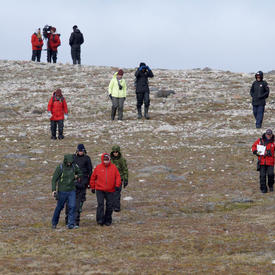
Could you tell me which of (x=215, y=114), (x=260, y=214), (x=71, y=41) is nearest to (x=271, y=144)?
(x=260, y=214)

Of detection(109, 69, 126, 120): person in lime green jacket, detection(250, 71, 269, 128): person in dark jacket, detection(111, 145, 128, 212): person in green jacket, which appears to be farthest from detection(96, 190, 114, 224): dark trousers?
detection(109, 69, 126, 120): person in lime green jacket

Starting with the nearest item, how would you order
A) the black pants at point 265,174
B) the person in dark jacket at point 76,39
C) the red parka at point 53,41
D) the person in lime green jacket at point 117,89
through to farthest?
1. the black pants at point 265,174
2. the person in lime green jacket at point 117,89
3. the person in dark jacket at point 76,39
4. the red parka at point 53,41

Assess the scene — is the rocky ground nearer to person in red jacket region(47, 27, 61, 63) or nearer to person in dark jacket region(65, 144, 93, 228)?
person in dark jacket region(65, 144, 93, 228)

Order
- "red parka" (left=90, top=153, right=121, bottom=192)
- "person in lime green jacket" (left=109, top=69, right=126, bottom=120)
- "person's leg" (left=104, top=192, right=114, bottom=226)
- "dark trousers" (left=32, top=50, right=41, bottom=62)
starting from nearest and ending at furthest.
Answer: "person's leg" (left=104, top=192, right=114, bottom=226)
"red parka" (left=90, top=153, right=121, bottom=192)
"person in lime green jacket" (left=109, top=69, right=126, bottom=120)
"dark trousers" (left=32, top=50, right=41, bottom=62)

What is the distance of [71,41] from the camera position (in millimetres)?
42062

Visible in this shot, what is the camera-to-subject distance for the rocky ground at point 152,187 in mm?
10891

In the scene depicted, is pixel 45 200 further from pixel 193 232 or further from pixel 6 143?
pixel 6 143

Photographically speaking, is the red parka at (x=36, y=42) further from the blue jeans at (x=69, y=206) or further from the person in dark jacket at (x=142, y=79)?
the blue jeans at (x=69, y=206)

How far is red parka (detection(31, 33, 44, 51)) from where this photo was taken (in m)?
44.3

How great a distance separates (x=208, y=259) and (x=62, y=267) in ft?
8.03

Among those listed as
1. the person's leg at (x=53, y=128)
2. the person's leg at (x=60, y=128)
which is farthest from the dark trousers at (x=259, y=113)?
the person's leg at (x=53, y=128)

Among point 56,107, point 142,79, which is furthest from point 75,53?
point 56,107

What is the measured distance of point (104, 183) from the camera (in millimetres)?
13984

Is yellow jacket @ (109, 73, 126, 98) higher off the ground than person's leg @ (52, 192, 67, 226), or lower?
higher
